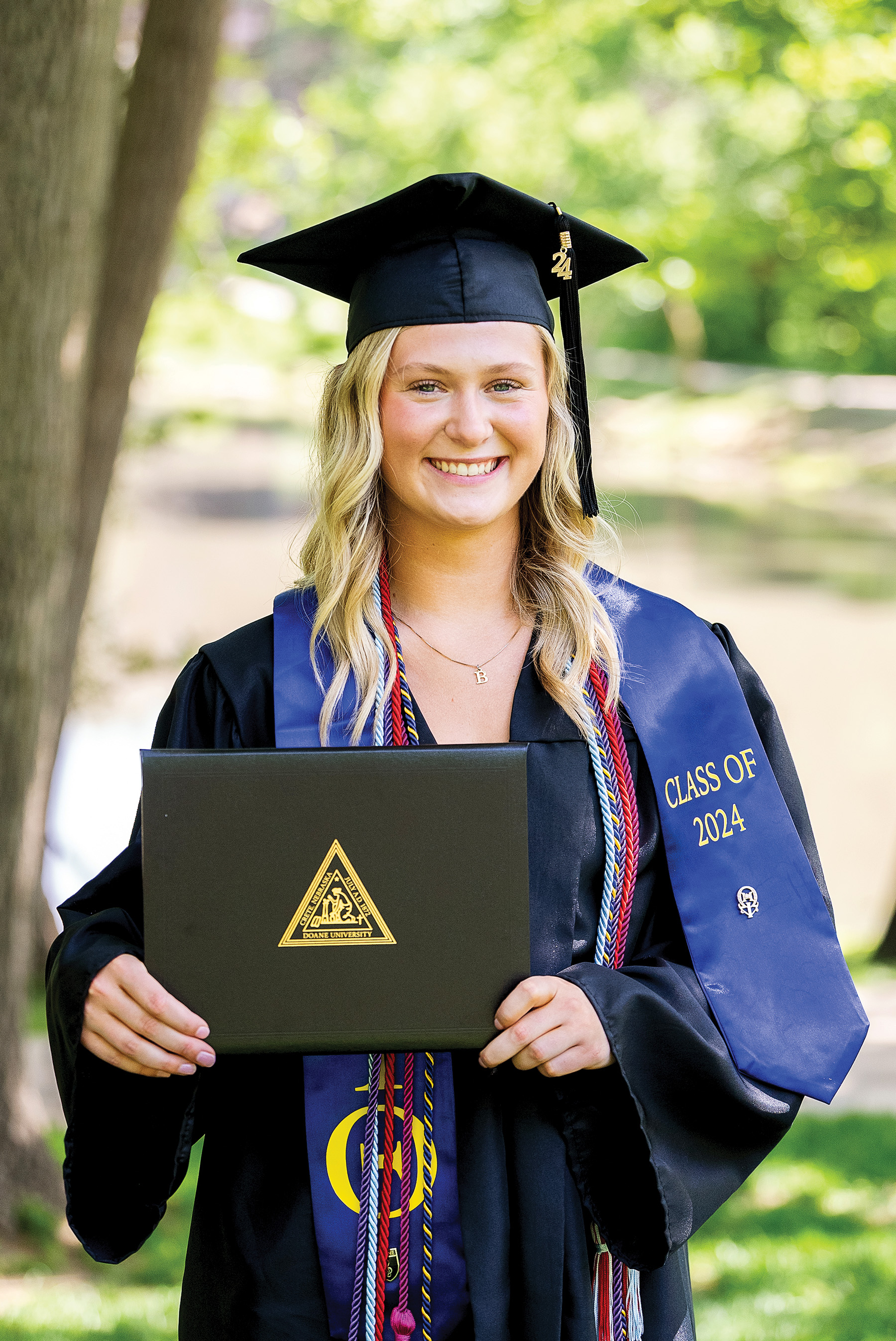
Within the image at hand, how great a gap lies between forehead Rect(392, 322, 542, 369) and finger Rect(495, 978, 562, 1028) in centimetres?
87

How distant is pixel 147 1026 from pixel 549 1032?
0.50 m

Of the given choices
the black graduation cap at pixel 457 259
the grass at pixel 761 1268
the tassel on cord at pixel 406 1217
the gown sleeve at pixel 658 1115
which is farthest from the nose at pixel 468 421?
the grass at pixel 761 1268

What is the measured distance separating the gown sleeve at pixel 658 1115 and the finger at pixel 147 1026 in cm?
47

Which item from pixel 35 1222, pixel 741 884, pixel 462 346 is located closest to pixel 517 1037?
pixel 741 884

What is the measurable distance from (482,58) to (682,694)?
37.3 feet

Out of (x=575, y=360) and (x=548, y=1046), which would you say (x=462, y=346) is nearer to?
(x=575, y=360)

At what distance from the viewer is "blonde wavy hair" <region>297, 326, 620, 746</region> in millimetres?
2053

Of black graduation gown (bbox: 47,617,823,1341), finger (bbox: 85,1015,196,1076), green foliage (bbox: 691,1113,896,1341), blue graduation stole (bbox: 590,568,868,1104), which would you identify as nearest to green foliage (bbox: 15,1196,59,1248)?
green foliage (bbox: 691,1113,896,1341)

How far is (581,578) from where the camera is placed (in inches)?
86.1

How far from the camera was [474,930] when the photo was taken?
1714 millimetres

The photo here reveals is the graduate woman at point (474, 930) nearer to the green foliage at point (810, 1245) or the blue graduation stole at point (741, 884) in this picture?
the blue graduation stole at point (741, 884)

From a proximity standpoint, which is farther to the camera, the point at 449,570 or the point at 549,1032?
the point at 449,570

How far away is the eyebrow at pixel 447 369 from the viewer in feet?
6.62

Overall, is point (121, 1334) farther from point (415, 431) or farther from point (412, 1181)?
point (415, 431)
